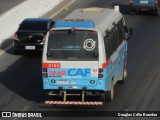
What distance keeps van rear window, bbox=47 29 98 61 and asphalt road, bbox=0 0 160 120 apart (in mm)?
1820

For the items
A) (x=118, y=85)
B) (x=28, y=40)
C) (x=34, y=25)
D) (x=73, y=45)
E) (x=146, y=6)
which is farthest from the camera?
(x=146, y=6)

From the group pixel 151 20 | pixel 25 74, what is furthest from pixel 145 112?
Answer: pixel 151 20

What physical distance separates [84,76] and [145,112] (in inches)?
90.0

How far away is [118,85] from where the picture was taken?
24906mm

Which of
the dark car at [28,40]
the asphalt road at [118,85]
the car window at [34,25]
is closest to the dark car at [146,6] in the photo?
the asphalt road at [118,85]

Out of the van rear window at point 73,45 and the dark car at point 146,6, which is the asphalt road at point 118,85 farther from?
the dark car at point 146,6

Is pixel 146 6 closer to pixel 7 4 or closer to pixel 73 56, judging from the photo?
pixel 7 4

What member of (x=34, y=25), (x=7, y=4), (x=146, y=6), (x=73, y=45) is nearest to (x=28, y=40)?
(x=34, y=25)

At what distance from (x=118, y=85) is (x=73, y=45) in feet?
15.6

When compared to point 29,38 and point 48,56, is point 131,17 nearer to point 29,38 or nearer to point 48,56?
point 29,38

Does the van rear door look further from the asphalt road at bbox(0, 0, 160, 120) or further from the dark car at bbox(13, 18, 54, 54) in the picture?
the dark car at bbox(13, 18, 54, 54)

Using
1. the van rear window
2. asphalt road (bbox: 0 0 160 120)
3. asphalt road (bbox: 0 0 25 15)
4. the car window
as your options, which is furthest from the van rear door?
asphalt road (bbox: 0 0 25 15)

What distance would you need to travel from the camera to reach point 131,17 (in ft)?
141

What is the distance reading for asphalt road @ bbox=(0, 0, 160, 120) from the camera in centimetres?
2177
